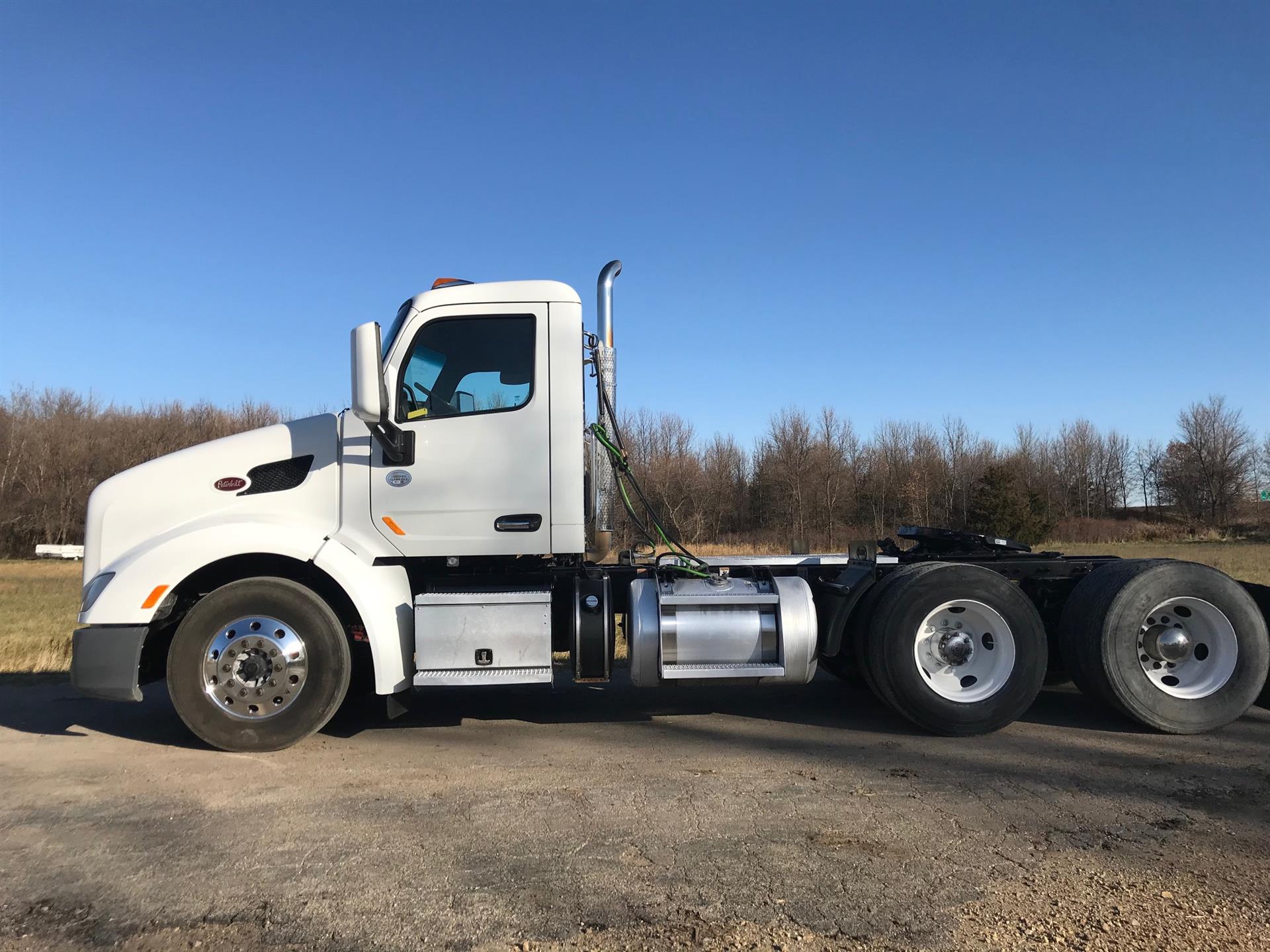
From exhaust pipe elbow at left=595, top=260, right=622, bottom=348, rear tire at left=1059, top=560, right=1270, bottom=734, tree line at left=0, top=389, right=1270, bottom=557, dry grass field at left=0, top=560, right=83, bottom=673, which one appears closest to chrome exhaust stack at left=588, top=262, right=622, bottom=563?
exhaust pipe elbow at left=595, top=260, right=622, bottom=348

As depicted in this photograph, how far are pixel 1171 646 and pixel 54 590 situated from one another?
2611 centimetres

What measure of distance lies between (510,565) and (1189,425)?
81.3m

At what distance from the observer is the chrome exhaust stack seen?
20.6 feet

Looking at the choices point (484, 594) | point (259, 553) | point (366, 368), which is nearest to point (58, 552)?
point (259, 553)

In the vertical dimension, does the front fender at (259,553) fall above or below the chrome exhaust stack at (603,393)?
below

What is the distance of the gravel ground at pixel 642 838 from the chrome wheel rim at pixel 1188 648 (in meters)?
0.40

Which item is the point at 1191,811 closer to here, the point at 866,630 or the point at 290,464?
the point at 866,630

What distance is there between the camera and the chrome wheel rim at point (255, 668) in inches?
212

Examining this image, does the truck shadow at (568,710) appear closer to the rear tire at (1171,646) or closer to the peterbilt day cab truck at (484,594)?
the rear tire at (1171,646)

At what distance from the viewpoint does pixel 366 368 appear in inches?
201

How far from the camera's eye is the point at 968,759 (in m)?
5.15

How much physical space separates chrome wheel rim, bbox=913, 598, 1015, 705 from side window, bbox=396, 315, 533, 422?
11.0 feet

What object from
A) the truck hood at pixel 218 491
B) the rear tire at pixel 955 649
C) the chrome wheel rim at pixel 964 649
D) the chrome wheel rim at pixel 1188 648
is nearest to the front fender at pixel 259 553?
the truck hood at pixel 218 491

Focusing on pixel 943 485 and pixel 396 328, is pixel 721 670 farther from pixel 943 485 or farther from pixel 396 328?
pixel 943 485
